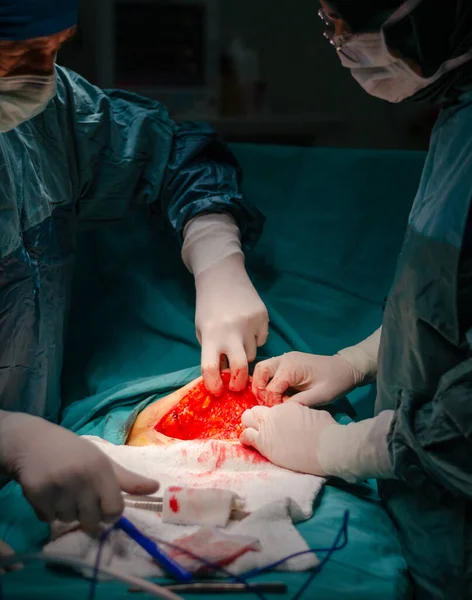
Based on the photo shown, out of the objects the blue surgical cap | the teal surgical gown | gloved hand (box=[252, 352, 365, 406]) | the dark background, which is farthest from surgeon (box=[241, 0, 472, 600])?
the dark background

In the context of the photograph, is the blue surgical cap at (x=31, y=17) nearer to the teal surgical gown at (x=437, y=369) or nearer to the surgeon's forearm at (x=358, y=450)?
the teal surgical gown at (x=437, y=369)

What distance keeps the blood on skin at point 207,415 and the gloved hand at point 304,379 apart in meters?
0.07

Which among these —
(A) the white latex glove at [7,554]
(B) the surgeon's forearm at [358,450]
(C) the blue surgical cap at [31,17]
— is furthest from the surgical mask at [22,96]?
(B) the surgeon's forearm at [358,450]

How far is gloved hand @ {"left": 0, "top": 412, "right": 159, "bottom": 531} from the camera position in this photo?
1538mm

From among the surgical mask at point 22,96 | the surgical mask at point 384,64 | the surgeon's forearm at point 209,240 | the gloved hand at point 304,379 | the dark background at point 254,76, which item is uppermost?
the surgical mask at point 384,64

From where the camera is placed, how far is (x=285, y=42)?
12.3 ft

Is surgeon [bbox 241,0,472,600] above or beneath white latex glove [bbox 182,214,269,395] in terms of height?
above

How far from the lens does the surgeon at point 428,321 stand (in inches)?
60.4

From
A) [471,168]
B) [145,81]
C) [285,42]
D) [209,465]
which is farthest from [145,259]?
[471,168]

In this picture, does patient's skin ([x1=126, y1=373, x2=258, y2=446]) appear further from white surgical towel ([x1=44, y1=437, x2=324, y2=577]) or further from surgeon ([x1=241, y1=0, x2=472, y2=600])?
surgeon ([x1=241, y1=0, x2=472, y2=600])

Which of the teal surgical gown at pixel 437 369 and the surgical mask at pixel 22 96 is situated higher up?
the surgical mask at pixel 22 96

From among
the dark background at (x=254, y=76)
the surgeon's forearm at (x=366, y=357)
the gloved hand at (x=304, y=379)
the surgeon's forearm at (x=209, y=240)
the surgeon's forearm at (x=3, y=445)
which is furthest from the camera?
the dark background at (x=254, y=76)

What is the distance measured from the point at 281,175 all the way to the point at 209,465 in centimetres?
158

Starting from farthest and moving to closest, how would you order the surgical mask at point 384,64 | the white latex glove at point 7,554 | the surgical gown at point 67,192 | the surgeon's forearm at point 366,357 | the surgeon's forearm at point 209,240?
the surgeon's forearm at point 209,240 → the surgeon's forearm at point 366,357 → the surgical gown at point 67,192 → the surgical mask at point 384,64 → the white latex glove at point 7,554
